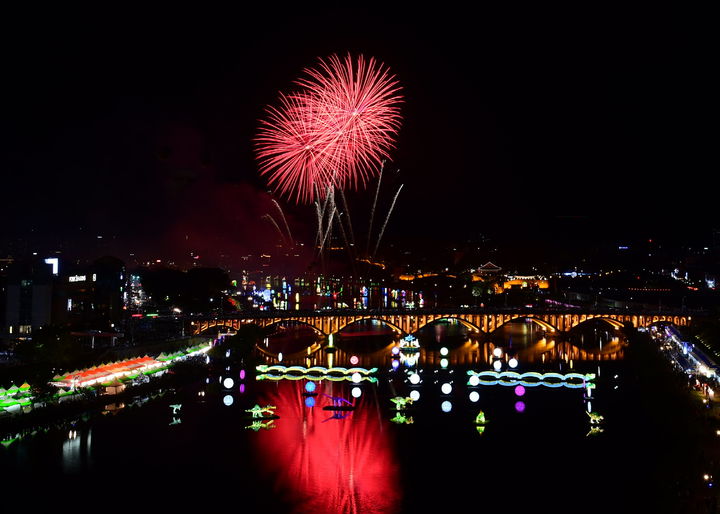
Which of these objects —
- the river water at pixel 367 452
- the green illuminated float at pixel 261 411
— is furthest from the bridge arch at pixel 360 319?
the green illuminated float at pixel 261 411

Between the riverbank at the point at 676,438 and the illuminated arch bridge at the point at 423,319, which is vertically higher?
the illuminated arch bridge at the point at 423,319

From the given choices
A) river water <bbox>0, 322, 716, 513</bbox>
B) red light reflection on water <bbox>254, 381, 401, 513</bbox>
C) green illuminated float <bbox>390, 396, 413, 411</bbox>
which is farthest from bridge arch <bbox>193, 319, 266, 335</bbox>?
green illuminated float <bbox>390, 396, 413, 411</bbox>

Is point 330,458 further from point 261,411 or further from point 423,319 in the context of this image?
point 423,319

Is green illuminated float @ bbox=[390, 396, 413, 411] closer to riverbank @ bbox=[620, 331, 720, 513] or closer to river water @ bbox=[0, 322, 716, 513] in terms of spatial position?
river water @ bbox=[0, 322, 716, 513]

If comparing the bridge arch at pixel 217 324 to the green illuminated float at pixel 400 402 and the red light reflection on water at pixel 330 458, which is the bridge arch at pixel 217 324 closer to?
the red light reflection on water at pixel 330 458

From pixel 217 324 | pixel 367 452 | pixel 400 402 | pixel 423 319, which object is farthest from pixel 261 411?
pixel 423 319

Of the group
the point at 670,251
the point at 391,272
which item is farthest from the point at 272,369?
the point at 670,251

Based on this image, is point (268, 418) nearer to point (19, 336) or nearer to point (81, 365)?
point (81, 365)
